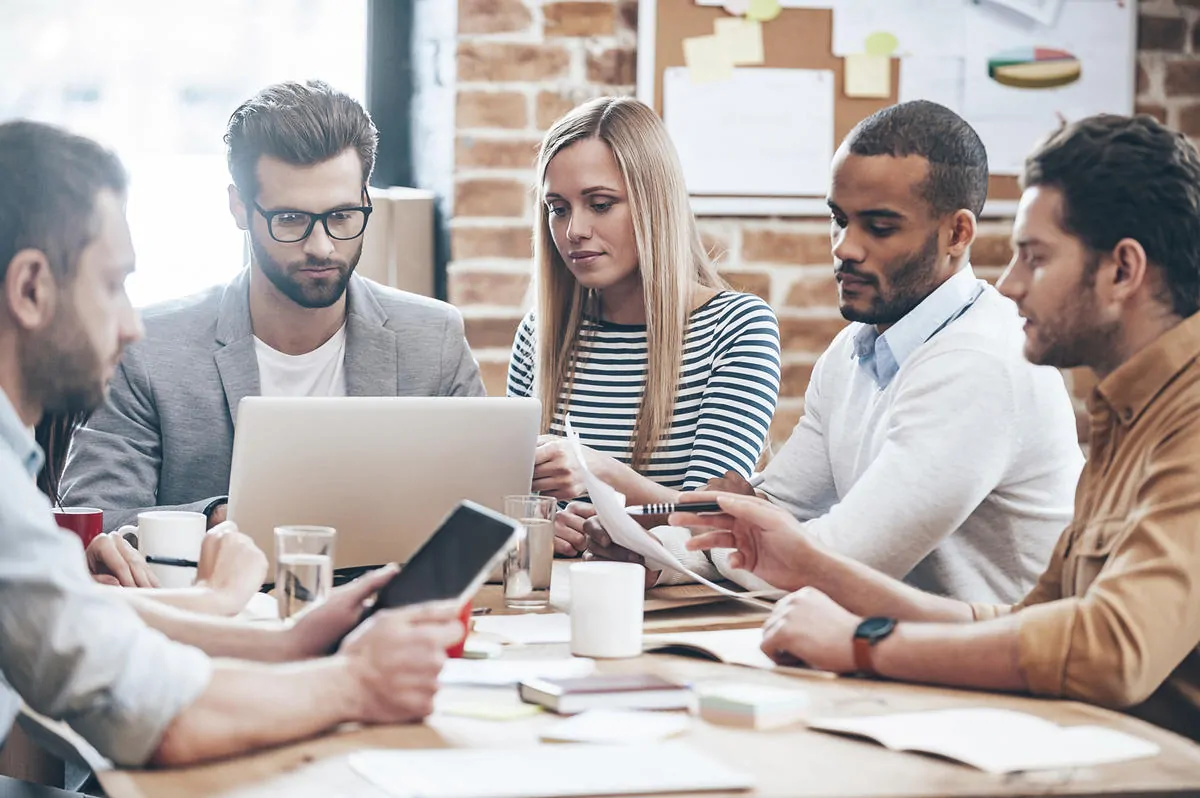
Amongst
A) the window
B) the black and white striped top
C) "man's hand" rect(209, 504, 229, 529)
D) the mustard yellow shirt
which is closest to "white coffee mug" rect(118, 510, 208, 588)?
"man's hand" rect(209, 504, 229, 529)

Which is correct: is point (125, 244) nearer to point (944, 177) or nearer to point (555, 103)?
point (944, 177)

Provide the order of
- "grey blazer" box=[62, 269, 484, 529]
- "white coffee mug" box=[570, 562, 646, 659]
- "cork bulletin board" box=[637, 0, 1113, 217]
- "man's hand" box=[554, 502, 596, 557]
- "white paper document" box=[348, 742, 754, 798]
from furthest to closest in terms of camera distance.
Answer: "cork bulletin board" box=[637, 0, 1113, 217], "grey blazer" box=[62, 269, 484, 529], "man's hand" box=[554, 502, 596, 557], "white coffee mug" box=[570, 562, 646, 659], "white paper document" box=[348, 742, 754, 798]

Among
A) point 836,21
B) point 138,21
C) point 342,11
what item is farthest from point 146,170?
point 836,21

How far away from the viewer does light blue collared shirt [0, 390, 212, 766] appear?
43.6 inches

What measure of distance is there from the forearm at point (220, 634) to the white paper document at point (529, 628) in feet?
0.92

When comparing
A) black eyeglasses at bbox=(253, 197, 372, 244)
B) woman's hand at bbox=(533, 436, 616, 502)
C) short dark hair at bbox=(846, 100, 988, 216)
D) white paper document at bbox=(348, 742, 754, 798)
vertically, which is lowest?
white paper document at bbox=(348, 742, 754, 798)

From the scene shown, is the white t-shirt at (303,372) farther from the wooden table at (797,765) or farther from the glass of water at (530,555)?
the wooden table at (797,765)

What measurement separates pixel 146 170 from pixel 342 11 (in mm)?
603

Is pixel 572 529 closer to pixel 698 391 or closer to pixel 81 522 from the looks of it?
pixel 698 391

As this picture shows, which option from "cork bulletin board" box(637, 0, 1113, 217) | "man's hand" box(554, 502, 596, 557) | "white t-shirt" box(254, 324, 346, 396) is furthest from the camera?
"cork bulletin board" box(637, 0, 1113, 217)

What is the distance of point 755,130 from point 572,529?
1.33 meters

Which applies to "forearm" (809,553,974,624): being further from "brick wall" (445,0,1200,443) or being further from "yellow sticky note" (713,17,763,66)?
"yellow sticky note" (713,17,763,66)

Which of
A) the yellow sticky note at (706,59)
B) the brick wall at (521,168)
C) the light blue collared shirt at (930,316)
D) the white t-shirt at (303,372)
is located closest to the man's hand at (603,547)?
the light blue collared shirt at (930,316)

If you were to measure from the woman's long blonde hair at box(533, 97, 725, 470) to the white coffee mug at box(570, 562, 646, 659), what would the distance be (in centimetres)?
99
